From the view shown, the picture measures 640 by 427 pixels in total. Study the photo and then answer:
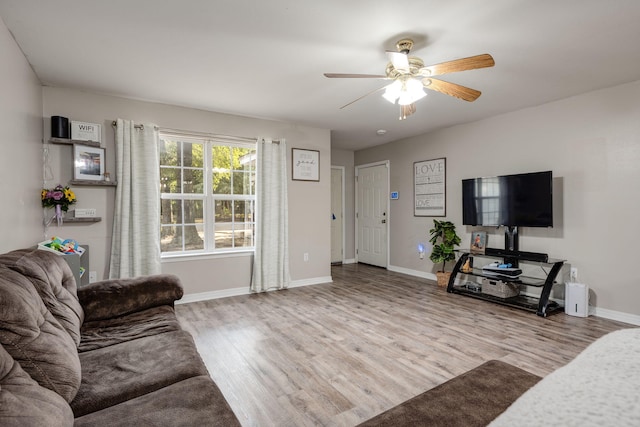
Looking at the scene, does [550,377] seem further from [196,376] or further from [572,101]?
[572,101]

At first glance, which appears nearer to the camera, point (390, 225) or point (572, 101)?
point (572, 101)

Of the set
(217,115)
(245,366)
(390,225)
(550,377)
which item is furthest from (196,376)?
(390,225)

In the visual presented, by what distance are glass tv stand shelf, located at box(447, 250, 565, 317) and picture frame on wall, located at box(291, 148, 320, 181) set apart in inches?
94.6

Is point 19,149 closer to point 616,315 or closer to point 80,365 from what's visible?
point 80,365

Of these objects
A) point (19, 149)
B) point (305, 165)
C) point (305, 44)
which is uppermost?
point (305, 44)

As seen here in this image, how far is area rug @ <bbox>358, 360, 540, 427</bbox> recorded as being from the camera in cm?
99

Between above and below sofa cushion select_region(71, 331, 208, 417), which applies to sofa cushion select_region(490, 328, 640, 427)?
above

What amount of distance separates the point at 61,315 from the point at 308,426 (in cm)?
134

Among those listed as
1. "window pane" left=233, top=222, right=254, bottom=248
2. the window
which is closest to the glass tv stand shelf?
"window pane" left=233, top=222, right=254, bottom=248

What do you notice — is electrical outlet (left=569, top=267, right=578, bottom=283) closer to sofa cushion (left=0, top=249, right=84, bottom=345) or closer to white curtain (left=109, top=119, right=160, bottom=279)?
sofa cushion (left=0, top=249, right=84, bottom=345)

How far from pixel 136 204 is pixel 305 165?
2289mm

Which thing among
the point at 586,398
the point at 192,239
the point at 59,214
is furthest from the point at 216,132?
the point at 586,398

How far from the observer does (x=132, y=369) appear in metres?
1.37

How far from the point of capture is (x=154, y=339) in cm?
168
